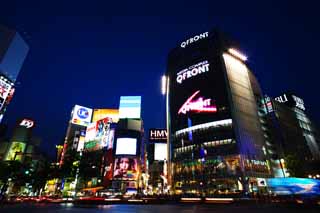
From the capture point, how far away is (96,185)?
75.5 metres

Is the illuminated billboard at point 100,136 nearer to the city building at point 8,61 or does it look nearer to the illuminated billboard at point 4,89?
the city building at point 8,61

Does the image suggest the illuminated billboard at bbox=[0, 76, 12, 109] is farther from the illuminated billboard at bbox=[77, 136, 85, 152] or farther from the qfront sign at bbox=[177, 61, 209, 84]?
the qfront sign at bbox=[177, 61, 209, 84]

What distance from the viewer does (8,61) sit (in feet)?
202

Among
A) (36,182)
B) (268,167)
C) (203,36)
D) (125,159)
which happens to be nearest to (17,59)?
(36,182)

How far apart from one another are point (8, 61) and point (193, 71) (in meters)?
60.0

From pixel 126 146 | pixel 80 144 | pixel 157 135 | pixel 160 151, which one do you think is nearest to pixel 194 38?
pixel 157 135

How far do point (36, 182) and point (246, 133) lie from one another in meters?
67.1

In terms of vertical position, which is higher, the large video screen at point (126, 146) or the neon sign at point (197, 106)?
the neon sign at point (197, 106)

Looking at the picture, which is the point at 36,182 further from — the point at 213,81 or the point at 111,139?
the point at 213,81

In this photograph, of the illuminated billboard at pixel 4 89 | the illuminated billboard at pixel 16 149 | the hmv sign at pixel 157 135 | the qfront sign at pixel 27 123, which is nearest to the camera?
the illuminated billboard at pixel 4 89

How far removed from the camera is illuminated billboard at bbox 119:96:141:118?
84200 millimetres

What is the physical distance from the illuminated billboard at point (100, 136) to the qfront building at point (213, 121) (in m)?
22.2

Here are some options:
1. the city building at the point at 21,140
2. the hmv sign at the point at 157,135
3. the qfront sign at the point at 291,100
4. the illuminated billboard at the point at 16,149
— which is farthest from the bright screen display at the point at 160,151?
the qfront sign at the point at 291,100

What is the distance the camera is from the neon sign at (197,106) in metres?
75.4
